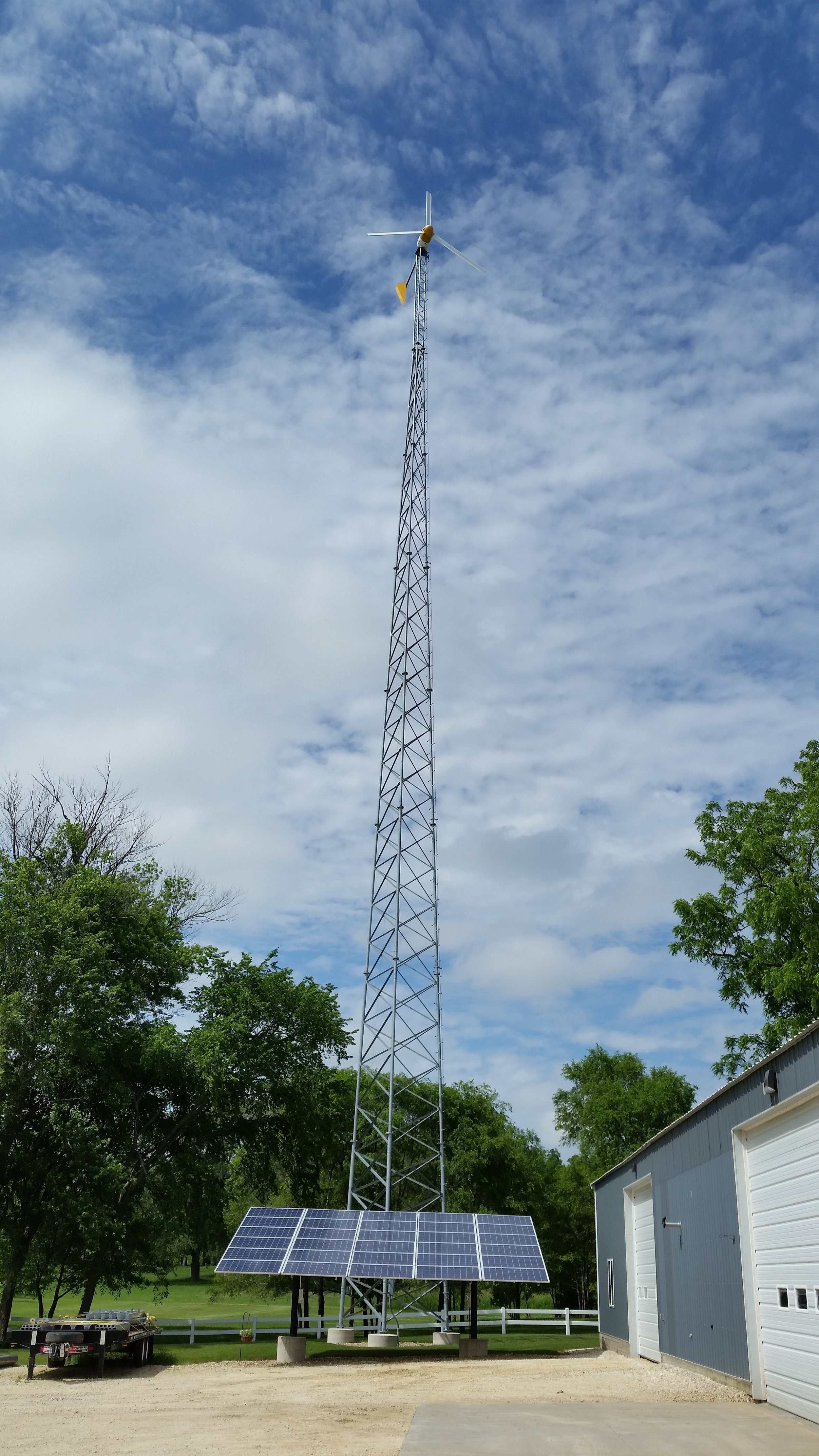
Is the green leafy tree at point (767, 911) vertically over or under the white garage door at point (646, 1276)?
over

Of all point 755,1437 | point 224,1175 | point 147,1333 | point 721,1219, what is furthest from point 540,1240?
point 755,1437

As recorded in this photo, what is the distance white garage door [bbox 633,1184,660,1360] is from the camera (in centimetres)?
2123

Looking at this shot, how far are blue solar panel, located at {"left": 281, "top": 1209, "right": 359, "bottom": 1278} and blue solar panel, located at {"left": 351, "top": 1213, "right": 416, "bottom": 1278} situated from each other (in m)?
0.22

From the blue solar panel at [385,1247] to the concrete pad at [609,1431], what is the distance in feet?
23.2

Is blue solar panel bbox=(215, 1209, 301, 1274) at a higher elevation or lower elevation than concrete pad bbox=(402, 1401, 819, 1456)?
higher

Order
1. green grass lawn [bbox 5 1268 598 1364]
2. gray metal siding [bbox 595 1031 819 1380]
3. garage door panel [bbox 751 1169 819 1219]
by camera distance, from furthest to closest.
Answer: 1. green grass lawn [bbox 5 1268 598 1364]
2. gray metal siding [bbox 595 1031 819 1380]
3. garage door panel [bbox 751 1169 819 1219]

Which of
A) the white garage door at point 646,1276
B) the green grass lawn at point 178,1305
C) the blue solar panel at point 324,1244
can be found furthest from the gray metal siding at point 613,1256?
the green grass lawn at point 178,1305

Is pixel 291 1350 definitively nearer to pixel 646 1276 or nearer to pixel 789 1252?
pixel 646 1276

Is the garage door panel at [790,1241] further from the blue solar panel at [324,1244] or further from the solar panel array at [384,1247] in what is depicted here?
the blue solar panel at [324,1244]

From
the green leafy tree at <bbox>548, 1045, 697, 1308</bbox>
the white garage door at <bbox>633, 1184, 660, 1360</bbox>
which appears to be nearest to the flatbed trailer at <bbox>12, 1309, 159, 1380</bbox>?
the white garage door at <bbox>633, 1184, 660, 1360</bbox>

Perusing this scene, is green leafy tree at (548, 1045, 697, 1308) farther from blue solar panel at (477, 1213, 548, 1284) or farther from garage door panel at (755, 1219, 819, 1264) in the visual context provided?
garage door panel at (755, 1219, 819, 1264)

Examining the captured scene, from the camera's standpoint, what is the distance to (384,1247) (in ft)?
72.4

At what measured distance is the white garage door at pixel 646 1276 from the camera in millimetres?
21234

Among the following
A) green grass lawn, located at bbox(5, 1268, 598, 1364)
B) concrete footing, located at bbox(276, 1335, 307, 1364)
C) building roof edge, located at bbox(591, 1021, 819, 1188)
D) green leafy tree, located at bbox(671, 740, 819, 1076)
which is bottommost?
green grass lawn, located at bbox(5, 1268, 598, 1364)
